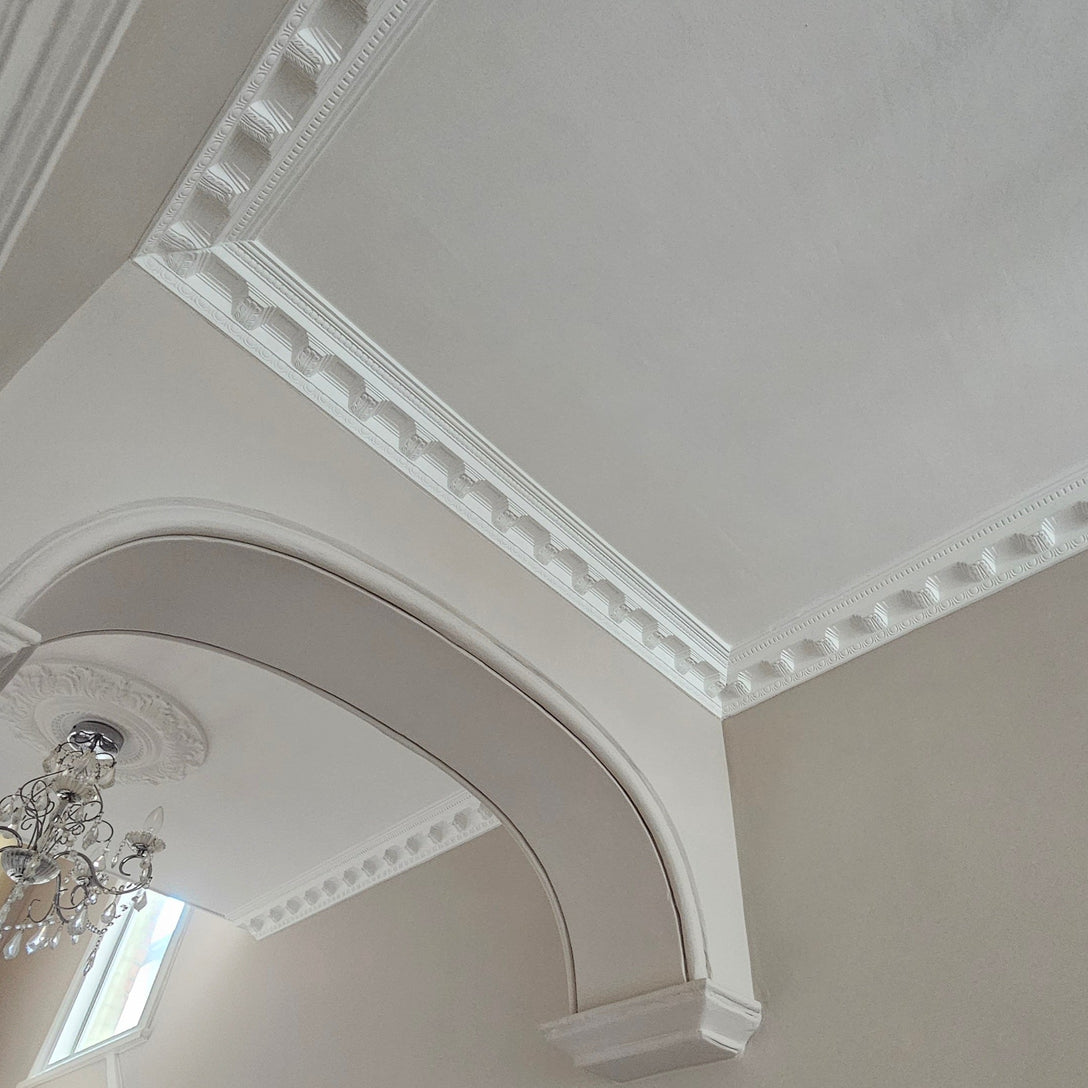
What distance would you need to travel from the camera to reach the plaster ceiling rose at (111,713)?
426cm

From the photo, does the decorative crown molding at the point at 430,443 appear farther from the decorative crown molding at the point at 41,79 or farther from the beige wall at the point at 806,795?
the decorative crown molding at the point at 41,79

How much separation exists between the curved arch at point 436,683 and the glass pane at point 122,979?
445cm

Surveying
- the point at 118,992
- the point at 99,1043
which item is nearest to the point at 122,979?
the point at 118,992

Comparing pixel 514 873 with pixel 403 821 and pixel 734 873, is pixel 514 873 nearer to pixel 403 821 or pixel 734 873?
pixel 403 821

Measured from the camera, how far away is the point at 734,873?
349 cm

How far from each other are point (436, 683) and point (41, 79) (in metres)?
2.19

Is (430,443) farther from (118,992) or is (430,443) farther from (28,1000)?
(28,1000)

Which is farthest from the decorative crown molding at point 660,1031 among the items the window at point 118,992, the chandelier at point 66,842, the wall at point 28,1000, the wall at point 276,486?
the wall at point 28,1000

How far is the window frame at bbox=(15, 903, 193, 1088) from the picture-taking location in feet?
20.6

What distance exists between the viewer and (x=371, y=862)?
518 centimetres

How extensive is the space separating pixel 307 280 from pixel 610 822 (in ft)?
7.14

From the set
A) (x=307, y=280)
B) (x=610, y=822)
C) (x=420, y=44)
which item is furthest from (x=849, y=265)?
(x=610, y=822)

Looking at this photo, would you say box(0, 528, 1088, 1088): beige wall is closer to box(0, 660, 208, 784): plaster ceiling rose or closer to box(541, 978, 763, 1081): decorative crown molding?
box(541, 978, 763, 1081): decorative crown molding

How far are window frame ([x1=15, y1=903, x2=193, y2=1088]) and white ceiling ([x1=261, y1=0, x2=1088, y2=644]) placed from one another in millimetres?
5115
